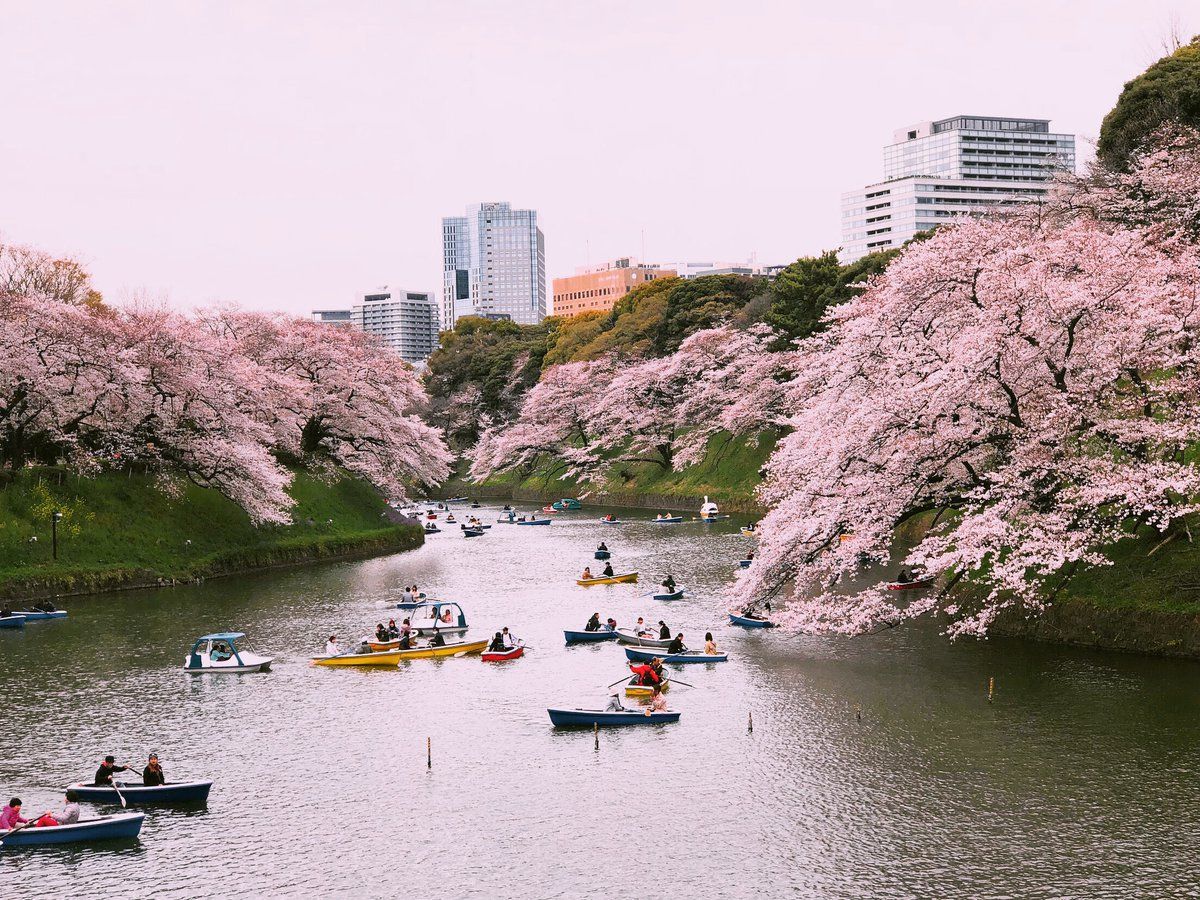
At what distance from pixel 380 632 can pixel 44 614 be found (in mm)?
15882

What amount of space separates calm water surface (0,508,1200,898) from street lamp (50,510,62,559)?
9287 mm

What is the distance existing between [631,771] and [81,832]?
12.3m

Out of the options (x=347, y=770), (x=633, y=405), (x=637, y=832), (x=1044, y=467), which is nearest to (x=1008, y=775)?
(x=637, y=832)

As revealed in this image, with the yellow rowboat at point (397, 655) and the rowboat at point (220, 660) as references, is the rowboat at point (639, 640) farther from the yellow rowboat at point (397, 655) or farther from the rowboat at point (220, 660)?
the rowboat at point (220, 660)

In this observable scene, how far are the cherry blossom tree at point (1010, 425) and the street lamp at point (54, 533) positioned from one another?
34.1 m

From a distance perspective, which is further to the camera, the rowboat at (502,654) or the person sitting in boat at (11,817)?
the rowboat at (502,654)

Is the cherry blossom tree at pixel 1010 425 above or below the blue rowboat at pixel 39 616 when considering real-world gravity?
above

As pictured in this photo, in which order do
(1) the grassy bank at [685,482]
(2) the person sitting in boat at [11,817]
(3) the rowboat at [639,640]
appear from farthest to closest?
1. (1) the grassy bank at [685,482]
2. (3) the rowboat at [639,640]
3. (2) the person sitting in boat at [11,817]

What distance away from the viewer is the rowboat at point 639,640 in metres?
39.1

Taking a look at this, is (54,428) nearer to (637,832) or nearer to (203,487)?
(203,487)

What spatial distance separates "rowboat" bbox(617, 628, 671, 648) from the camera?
128ft

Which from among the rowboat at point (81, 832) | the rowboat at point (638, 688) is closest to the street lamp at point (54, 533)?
the rowboat at point (81, 832)

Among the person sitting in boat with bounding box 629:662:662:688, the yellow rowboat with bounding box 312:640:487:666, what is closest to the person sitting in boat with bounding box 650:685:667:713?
the person sitting in boat with bounding box 629:662:662:688

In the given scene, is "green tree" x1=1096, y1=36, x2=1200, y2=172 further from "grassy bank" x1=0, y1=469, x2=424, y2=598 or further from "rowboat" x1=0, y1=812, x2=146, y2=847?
"rowboat" x1=0, y1=812, x2=146, y2=847
